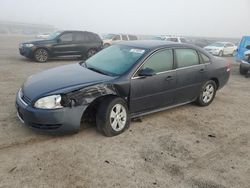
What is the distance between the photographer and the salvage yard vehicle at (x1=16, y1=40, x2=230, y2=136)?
434cm

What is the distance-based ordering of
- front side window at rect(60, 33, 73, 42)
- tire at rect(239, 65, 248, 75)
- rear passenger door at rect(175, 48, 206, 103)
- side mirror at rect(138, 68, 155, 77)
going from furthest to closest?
front side window at rect(60, 33, 73, 42), tire at rect(239, 65, 248, 75), rear passenger door at rect(175, 48, 206, 103), side mirror at rect(138, 68, 155, 77)

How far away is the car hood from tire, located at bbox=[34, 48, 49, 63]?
828 cm

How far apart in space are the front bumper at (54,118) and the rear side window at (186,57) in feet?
7.97

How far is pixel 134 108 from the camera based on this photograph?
5.11m

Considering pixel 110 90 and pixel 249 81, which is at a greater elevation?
pixel 110 90

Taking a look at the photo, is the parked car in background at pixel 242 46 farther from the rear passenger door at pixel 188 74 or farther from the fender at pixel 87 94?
the fender at pixel 87 94

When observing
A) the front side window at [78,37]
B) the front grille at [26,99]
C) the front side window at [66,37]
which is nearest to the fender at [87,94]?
the front grille at [26,99]

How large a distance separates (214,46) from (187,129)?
824 inches

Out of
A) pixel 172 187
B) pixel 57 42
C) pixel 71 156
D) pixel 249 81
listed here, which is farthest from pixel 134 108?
pixel 57 42

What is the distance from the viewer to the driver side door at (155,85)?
506cm

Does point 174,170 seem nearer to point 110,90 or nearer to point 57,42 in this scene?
point 110,90

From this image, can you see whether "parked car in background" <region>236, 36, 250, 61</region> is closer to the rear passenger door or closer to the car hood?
the rear passenger door

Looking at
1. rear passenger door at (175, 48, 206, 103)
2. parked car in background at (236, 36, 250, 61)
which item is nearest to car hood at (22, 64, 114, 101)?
rear passenger door at (175, 48, 206, 103)

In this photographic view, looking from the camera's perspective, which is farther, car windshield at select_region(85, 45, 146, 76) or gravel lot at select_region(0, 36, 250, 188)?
car windshield at select_region(85, 45, 146, 76)
